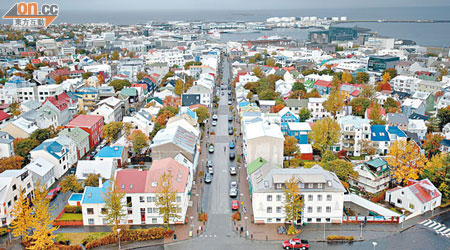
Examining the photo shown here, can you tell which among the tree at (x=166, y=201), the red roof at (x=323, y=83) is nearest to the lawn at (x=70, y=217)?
the tree at (x=166, y=201)

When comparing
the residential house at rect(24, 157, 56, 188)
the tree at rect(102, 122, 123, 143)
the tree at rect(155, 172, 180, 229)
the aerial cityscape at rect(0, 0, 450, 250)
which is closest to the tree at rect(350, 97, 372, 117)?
the aerial cityscape at rect(0, 0, 450, 250)

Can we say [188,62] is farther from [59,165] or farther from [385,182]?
[385,182]

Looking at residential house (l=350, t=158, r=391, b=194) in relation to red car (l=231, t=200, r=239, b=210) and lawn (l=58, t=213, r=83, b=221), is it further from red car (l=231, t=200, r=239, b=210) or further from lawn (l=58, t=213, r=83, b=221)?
lawn (l=58, t=213, r=83, b=221)

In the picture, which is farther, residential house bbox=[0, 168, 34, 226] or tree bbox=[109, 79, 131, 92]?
tree bbox=[109, 79, 131, 92]

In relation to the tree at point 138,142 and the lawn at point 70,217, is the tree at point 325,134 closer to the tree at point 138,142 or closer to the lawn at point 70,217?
the tree at point 138,142

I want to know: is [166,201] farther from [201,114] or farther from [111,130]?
[201,114]

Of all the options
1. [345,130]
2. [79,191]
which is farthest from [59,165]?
[345,130]
